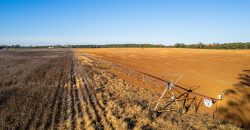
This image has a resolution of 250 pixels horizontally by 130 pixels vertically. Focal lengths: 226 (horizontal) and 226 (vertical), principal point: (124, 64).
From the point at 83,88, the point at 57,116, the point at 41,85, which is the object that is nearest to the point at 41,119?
the point at 57,116

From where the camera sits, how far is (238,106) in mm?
14055

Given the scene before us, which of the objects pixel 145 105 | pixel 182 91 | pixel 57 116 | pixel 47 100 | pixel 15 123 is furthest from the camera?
pixel 182 91

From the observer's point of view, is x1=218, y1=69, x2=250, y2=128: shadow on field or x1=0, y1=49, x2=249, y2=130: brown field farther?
x1=218, y1=69, x2=250, y2=128: shadow on field

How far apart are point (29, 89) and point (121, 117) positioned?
10.3m

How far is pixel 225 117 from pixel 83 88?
11.0 metres

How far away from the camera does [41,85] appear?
20.1m

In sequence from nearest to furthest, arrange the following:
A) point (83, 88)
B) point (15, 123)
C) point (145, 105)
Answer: point (15, 123) → point (145, 105) → point (83, 88)

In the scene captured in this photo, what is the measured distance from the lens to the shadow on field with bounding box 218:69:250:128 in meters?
12.2

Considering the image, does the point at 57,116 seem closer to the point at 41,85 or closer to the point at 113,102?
the point at 113,102

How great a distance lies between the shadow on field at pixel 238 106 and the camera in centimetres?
1217

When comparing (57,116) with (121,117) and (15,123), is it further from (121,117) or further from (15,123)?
(121,117)

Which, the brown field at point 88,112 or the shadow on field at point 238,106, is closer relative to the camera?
the brown field at point 88,112

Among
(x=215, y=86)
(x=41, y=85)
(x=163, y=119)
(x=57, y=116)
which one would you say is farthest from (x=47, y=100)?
(x=215, y=86)

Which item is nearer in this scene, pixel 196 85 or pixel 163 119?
pixel 163 119
